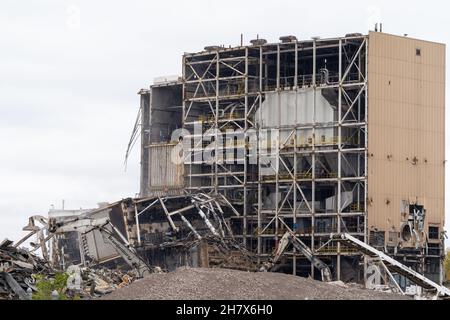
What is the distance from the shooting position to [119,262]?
91.4 m

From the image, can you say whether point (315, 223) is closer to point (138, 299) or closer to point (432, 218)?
point (432, 218)

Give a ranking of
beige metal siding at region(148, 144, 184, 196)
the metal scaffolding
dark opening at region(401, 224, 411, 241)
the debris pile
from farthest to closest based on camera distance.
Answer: beige metal siding at region(148, 144, 184, 196) < dark opening at region(401, 224, 411, 241) < the metal scaffolding < the debris pile

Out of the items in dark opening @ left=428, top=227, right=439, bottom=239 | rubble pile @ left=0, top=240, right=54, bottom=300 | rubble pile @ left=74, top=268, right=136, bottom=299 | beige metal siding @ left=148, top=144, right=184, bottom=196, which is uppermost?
beige metal siding @ left=148, top=144, right=184, bottom=196

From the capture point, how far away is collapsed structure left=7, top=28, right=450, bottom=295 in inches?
3450

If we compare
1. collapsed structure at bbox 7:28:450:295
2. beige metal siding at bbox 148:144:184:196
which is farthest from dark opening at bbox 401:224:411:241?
beige metal siding at bbox 148:144:184:196

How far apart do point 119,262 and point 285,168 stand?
14.1 metres

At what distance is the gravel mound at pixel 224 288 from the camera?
173ft

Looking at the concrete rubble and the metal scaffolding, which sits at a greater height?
the metal scaffolding

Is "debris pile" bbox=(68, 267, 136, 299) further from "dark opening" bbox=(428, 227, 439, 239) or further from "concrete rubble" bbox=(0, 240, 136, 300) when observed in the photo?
"dark opening" bbox=(428, 227, 439, 239)

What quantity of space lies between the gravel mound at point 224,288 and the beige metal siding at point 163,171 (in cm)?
3908

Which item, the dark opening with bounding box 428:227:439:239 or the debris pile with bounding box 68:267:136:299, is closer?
the debris pile with bounding box 68:267:136:299

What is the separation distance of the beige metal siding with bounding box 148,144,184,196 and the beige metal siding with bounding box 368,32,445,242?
16666mm

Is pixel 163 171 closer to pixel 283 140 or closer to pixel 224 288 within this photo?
pixel 283 140

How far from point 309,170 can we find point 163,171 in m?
13.8
